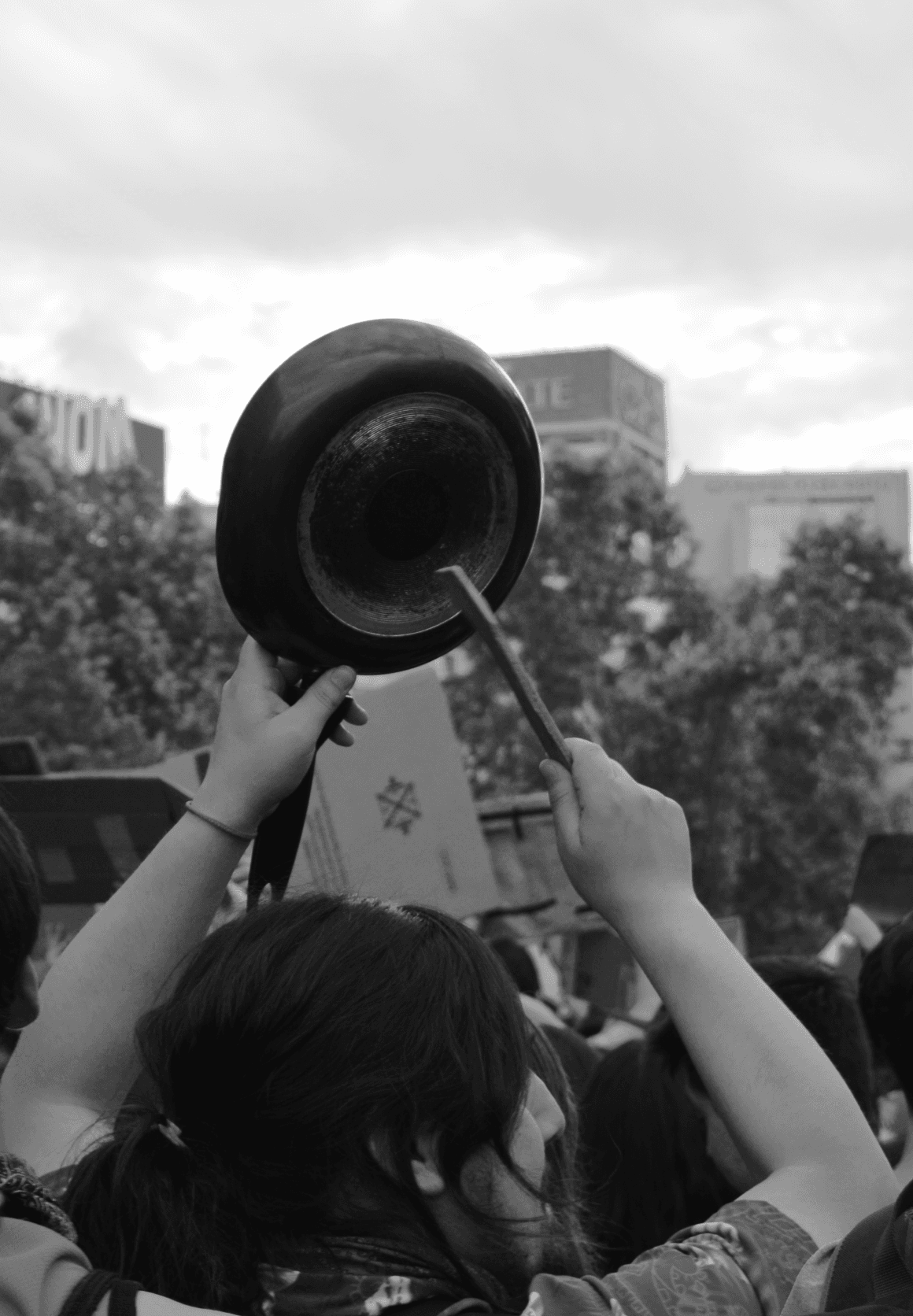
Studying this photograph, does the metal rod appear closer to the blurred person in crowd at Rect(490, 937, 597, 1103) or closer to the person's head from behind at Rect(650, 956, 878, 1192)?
the person's head from behind at Rect(650, 956, 878, 1192)

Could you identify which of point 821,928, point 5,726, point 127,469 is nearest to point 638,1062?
point 5,726

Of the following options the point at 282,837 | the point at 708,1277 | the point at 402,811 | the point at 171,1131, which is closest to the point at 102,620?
the point at 402,811

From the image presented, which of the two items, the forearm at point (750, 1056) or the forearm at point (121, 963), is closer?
the forearm at point (750, 1056)

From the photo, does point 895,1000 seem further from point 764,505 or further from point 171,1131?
point 764,505

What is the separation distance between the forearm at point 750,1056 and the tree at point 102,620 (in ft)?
54.6

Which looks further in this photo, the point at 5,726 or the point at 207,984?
the point at 5,726

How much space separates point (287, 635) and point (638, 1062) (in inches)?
63.8

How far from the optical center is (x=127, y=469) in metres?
20.7

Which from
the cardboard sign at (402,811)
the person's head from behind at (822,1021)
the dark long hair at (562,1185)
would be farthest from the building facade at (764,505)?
the dark long hair at (562,1185)

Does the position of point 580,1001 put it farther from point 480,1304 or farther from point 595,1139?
point 480,1304

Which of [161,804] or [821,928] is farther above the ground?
[161,804]

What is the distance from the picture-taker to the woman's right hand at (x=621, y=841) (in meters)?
1.54

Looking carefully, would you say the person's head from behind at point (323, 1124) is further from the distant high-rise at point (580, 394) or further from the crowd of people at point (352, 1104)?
the distant high-rise at point (580, 394)

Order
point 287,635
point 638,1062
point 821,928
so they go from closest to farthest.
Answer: point 287,635
point 638,1062
point 821,928
